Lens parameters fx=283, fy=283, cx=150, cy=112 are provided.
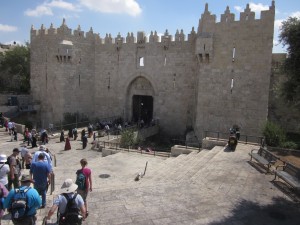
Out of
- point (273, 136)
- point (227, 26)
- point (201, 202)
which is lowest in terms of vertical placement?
A: point (201, 202)

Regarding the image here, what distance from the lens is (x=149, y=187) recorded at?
26.0 feet

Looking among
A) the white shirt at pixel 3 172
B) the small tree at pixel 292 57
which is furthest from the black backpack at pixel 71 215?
the small tree at pixel 292 57

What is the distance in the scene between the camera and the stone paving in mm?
6188

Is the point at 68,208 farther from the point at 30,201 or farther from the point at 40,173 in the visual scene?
the point at 40,173

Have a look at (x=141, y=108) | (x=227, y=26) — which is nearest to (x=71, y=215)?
(x=227, y=26)

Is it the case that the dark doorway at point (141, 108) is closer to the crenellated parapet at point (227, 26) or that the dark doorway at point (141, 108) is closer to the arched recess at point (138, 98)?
the arched recess at point (138, 98)

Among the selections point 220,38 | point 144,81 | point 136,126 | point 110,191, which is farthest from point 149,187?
point 144,81

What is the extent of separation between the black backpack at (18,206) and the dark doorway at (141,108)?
21061mm

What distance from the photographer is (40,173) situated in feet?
19.6

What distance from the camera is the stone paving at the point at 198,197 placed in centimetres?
619

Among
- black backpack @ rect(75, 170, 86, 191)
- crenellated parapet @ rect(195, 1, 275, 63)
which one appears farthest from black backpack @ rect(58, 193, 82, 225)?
crenellated parapet @ rect(195, 1, 275, 63)

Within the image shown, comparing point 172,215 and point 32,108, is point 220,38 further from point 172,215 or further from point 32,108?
point 32,108

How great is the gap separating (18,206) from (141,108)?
23.1m

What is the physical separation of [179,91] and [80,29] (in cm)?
984
